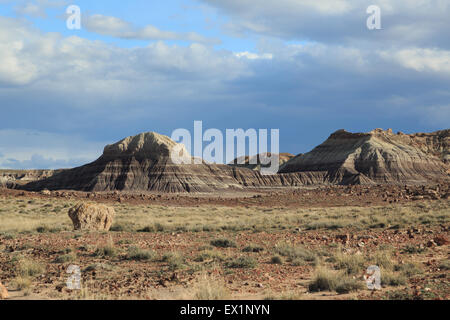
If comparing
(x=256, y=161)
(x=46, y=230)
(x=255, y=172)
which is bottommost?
(x=46, y=230)

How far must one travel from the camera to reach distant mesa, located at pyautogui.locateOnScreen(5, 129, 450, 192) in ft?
339

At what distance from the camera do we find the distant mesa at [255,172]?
10325 centimetres

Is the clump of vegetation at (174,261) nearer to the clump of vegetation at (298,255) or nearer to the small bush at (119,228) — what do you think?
the clump of vegetation at (298,255)

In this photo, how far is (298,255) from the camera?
43.7ft

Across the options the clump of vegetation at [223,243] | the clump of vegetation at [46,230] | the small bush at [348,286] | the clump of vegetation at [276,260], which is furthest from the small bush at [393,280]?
the clump of vegetation at [46,230]

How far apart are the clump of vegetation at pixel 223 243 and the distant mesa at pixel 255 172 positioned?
82.7 meters

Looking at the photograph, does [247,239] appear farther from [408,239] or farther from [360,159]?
[360,159]

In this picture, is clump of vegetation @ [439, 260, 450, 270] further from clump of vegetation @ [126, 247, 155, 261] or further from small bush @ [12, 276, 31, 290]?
small bush @ [12, 276, 31, 290]

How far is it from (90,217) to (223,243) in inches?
326

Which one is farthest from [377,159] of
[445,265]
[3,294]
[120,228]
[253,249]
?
[3,294]

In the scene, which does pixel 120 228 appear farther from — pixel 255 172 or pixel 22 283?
pixel 255 172

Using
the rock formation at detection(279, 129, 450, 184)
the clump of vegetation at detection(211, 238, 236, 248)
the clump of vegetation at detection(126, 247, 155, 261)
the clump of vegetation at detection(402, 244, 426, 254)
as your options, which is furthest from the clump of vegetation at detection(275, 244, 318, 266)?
the rock formation at detection(279, 129, 450, 184)
